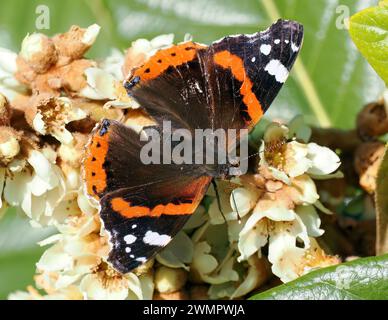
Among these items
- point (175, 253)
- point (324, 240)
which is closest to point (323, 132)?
point (324, 240)

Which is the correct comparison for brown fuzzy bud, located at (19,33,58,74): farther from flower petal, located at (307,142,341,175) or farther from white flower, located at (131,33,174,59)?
flower petal, located at (307,142,341,175)

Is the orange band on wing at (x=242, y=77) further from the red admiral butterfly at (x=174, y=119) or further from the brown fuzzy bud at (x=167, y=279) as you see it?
the brown fuzzy bud at (x=167, y=279)

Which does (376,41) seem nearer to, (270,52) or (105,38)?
(270,52)

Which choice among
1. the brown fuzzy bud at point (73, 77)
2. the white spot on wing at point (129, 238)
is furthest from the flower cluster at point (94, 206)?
the white spot on wing at point (129, 238)

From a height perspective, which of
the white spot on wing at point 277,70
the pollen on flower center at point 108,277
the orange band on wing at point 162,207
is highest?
the white spot on wing at point 277,70

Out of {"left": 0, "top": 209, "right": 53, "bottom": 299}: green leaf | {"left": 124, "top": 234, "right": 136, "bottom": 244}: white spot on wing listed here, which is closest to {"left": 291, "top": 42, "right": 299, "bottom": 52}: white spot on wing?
{"left": 124, "top": 234, "right": 136, "bottom": 244}: white spot on wing

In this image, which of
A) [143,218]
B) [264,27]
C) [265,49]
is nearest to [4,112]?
[143,218]

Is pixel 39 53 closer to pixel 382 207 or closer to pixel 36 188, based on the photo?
pixel 36 188

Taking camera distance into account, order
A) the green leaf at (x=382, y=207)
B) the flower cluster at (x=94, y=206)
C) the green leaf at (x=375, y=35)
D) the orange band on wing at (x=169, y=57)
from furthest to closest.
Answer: the orange band on wing at (x=169, y=57)
the flower cluster at (x=94, y=206)
the green leaf at (x=382, y=207)
the green leaf at (x=375, y=35)
